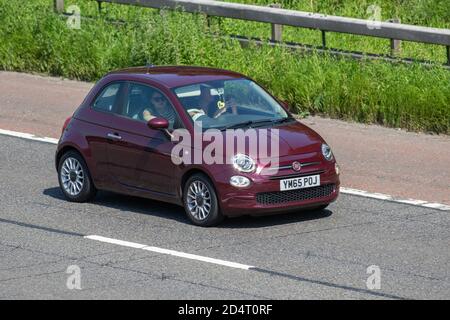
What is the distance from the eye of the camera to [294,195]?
14.6 metres

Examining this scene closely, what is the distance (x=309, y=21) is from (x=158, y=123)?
6.45 metres

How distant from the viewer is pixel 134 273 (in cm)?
1289

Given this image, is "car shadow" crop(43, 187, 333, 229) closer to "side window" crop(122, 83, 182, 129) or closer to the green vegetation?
"side window" crop(122, 83, 182, 129)

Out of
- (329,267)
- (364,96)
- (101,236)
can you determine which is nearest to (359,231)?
(329,267)

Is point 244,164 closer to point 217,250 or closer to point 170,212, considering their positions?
point 217,250

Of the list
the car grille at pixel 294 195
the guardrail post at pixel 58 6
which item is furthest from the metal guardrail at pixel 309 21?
the car grille at pixel 294 195

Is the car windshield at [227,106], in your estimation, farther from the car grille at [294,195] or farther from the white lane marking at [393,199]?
the white lane marking at [393,199]

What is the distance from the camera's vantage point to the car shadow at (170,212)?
1505 centimetres

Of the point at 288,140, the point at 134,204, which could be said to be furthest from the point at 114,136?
the point at 288,140

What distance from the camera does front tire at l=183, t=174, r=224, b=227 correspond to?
47.9ft

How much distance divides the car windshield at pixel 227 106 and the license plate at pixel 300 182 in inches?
35.4

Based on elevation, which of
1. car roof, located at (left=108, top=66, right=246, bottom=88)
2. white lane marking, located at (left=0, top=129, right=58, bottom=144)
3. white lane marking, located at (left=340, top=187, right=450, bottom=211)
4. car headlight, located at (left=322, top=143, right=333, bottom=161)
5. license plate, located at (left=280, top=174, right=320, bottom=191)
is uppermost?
car roof, located at (left=108, top=66, right=246, bottom=88)

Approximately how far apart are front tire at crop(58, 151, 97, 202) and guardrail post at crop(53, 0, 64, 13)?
8474 millimetres

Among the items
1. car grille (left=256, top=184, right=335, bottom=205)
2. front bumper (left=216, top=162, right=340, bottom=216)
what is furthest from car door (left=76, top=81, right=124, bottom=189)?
car grille (left=256, top=184, right=335, bottom=205)
